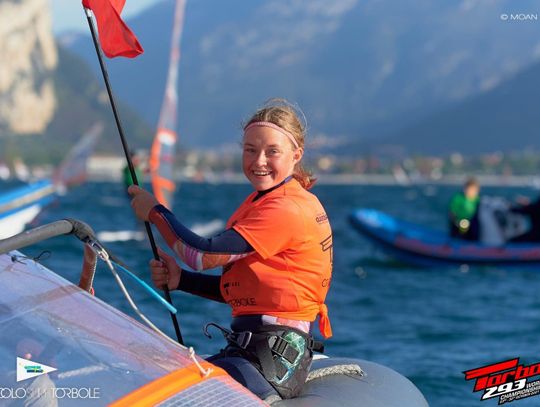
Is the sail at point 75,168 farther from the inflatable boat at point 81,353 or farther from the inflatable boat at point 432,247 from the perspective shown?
the inflatable boat at point 81,353

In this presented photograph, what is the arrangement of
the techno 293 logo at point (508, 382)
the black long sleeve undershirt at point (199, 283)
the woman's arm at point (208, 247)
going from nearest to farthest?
the woman's arm at point (208, 247) → the black long sleeve undershirt at point (199, 283) → the techno 293 logo at point (508, 382)

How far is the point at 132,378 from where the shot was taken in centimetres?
300

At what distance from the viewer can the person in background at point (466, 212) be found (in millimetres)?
18453

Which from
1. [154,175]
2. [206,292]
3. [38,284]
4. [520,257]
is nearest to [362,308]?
[520,257]

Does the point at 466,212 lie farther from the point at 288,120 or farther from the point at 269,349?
the point at 269,349

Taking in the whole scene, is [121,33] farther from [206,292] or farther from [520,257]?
[520,257]

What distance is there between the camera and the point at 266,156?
378 cm

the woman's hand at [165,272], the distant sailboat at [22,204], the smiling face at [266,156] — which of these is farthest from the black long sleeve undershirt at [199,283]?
the distant sailboat at [22,204]

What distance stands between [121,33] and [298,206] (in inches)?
41.9

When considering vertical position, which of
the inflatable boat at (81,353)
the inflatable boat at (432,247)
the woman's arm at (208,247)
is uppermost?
the inflatable boat at (432,247)

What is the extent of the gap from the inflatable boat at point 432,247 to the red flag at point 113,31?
1492 centimetres

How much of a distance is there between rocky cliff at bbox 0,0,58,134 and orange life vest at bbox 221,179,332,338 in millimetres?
190330

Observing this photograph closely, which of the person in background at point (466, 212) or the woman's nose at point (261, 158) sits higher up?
the person in background at point (466, 212)

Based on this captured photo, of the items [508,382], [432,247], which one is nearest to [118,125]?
[508,382]
